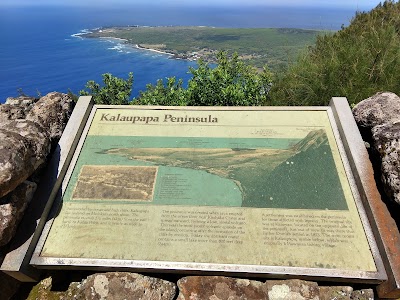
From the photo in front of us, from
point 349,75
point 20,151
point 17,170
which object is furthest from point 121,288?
point 349,75

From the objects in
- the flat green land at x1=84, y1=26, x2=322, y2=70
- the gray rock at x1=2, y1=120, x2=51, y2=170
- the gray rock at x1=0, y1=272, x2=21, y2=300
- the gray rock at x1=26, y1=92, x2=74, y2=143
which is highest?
the gray rock at x1=2, y1=120, x2=51, y2=170

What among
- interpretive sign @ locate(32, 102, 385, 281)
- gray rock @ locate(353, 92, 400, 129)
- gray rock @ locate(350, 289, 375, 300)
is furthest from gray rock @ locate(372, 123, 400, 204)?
gray rock @ locate(350, 289, 375, 300)

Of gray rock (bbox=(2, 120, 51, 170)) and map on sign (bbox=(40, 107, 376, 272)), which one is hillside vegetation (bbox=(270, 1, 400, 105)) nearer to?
map on sign (bbox=(40, 107, 376, 272))

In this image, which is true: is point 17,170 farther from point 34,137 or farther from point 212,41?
point 212,41

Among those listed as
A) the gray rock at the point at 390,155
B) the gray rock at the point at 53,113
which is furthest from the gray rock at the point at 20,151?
the gray rock at the point at 390,155

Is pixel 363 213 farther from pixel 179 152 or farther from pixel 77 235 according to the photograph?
pixel 77 235
